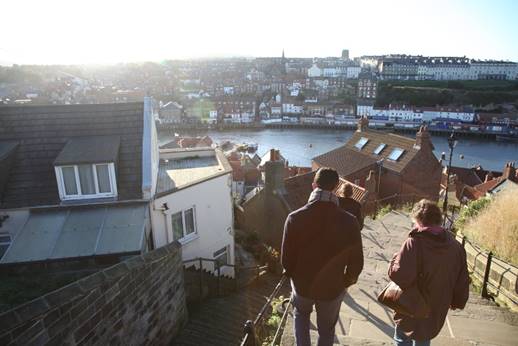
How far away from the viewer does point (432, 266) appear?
2859 millimetres

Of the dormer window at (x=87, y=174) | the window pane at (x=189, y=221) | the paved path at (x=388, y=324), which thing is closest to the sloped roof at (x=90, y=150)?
the dormer window at (x=87, y=174)

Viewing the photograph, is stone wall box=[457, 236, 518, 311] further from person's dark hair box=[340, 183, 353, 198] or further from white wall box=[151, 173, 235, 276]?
white wall box=[151, 173, 235, 276]

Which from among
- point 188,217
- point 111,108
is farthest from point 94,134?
point 188,217

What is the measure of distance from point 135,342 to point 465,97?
448 feet

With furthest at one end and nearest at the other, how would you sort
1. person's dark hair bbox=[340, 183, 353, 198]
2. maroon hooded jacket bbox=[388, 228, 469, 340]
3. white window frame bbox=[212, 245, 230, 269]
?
white window frame bbox=[212, 245, 230, 269] → person's dark hair bbox=[340, 183, 353, 198] → maroon hooded jacket bbox=[388, 228, 469, 340]

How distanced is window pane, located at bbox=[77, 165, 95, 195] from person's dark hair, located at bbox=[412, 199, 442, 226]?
7.50 m

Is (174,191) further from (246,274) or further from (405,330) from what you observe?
(405,330)

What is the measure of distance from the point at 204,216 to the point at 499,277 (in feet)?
23.4

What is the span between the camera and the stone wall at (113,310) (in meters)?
3.85

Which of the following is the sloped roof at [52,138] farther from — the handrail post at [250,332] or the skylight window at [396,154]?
the skylight window at [396,154]

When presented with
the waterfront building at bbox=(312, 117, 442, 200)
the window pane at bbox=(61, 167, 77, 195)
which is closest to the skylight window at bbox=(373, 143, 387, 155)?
the waterfront building at bbox=(312, 117, 442, 200)

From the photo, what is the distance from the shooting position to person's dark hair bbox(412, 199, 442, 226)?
293 cm

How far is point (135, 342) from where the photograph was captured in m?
5.96

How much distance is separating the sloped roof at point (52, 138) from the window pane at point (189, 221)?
6.18 feet
